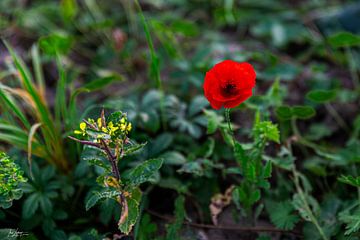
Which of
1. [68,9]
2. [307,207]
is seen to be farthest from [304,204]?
[68,9]

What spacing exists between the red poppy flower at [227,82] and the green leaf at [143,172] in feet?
0.83

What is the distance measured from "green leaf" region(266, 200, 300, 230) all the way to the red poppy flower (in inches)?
19.0

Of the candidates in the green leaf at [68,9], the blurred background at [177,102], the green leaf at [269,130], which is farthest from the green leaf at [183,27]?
the green leaf at [269,130]

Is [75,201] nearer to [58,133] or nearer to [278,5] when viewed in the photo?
[58,133]

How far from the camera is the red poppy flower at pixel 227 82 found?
118cm

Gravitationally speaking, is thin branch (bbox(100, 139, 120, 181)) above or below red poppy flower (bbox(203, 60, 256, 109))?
below

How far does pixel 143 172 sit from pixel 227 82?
377mm

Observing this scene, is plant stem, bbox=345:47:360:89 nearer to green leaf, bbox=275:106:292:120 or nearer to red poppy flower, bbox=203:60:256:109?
green leaf, bbox=275:106:292:120

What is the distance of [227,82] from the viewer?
1208 mm

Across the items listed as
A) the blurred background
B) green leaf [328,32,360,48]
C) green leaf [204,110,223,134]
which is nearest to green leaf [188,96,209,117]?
the blurred background

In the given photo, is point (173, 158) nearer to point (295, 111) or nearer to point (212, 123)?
point (212, 123)

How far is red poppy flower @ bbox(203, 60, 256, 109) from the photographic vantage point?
1.18 meters

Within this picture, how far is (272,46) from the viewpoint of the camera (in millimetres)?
2258

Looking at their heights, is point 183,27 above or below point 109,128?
above
